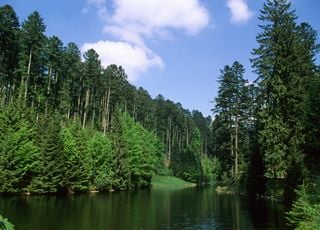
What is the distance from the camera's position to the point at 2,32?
210 ft

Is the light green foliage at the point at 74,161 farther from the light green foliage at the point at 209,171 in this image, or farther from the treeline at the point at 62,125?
the light green foliage at the point at 209,171

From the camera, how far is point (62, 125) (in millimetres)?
65062

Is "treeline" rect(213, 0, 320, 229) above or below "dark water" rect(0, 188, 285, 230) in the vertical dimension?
above

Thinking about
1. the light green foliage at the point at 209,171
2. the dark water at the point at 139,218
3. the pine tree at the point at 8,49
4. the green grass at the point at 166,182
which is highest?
the pine tree at the point at 8,49

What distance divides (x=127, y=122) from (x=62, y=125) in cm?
2011

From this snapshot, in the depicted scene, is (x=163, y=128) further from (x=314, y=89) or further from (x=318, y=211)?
(x=318, y=211)

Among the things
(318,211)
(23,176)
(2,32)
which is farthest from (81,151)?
→ (318,211)

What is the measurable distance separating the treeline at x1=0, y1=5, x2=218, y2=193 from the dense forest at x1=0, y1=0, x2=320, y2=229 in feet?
0.59

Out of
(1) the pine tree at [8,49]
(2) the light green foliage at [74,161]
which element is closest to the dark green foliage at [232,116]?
(2) the light green foliage at [74,161]

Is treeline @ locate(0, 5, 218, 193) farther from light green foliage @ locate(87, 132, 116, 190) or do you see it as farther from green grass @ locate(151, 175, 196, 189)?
green grass @ locate(151, 175, 196, 189)

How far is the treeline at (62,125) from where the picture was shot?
46.5 meters

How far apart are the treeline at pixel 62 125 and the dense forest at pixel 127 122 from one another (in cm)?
18

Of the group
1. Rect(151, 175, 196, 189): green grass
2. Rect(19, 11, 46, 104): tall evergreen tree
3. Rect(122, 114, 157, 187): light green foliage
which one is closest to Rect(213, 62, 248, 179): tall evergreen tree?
Rect(122, 114, 157, 187): light green foliage

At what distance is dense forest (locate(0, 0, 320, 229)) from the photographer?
38094mm
